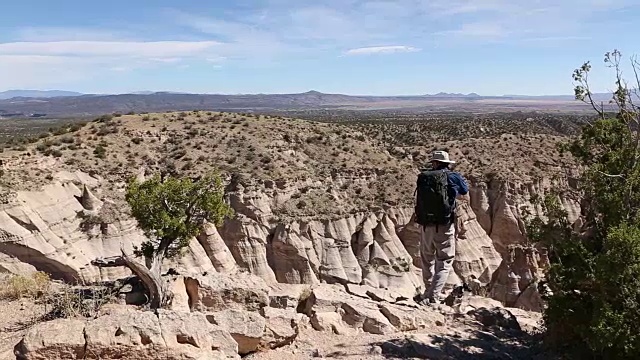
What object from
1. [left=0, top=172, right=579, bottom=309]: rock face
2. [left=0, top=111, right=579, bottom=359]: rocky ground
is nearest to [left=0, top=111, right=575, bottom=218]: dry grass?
[left=0, top=111, right=579, bottom=359]: rocky ground

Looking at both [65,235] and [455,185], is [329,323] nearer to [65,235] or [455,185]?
[455,185]

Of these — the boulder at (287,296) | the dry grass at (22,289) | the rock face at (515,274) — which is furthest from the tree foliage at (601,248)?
the rock face at (515,274)

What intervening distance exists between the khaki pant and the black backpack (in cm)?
29

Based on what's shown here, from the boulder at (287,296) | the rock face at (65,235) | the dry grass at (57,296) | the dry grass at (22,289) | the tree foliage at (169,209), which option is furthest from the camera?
the rock face at (65,235)

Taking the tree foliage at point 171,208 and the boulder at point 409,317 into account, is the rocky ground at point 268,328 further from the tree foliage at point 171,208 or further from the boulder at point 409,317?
the tree foliage at point 171,208

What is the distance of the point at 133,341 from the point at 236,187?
2222 centimetres

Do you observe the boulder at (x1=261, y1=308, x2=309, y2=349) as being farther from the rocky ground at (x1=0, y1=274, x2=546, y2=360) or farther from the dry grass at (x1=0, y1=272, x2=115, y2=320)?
the dry grass at (x1=0, y1=272, x2=115, y2=320)

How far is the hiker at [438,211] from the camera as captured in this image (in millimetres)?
10898

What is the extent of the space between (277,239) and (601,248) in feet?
66.8

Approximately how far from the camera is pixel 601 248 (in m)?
10.2

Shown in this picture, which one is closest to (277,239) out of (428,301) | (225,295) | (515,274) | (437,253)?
(515,274)

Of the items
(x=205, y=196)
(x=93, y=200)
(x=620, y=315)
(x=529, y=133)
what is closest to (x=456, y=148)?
(x=529, y=133)

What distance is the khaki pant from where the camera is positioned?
11.4 m

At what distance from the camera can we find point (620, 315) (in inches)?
340
